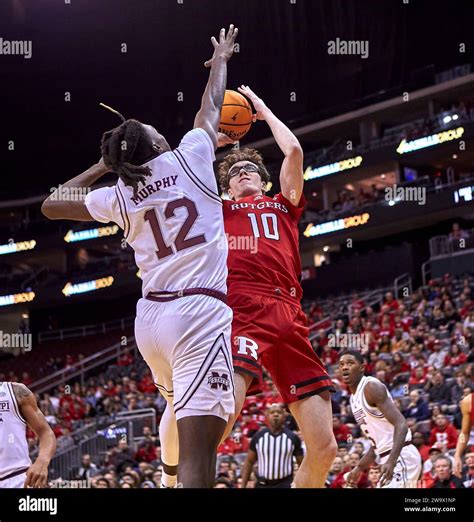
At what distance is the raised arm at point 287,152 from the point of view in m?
5.91

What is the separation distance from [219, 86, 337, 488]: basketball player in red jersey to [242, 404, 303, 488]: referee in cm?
484

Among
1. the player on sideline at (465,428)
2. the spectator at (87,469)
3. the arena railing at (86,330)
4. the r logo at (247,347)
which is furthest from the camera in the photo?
the arena railing at (86,330)

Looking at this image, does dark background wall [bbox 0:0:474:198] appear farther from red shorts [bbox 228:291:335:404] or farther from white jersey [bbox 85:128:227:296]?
white jersey [bbox 85:128:227:296]

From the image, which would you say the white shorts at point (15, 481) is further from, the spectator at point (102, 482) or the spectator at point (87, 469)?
the spectator at point (87, 469)

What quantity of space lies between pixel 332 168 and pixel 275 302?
25.9 m

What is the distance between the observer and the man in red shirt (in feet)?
38.9

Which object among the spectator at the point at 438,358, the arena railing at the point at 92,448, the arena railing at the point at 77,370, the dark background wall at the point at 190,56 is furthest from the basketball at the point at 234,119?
the dark background wall at the point at 190,56

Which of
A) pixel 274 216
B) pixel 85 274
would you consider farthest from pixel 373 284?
pixel 274 216

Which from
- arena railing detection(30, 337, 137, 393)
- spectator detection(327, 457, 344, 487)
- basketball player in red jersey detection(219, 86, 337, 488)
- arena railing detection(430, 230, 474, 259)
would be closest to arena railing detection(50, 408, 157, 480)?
spectator detection(327, 457, 344, 487)

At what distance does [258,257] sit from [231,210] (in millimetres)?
415

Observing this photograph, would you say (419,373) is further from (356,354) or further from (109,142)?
(109,142)

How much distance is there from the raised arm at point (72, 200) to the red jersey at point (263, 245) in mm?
1309

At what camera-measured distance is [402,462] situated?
8742 millimetres

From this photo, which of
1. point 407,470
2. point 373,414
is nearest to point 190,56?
point 407,470
